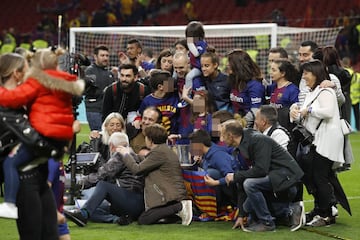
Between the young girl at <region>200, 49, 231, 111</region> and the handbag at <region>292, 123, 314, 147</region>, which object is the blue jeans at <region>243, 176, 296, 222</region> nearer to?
the handbag at <region>292, 123, 314, 147</region>

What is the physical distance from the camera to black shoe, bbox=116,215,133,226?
372 inches

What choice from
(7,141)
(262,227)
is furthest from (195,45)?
(7,141)

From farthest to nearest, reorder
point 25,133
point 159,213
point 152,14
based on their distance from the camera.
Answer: point 152,14
point 159,213
point 25,133

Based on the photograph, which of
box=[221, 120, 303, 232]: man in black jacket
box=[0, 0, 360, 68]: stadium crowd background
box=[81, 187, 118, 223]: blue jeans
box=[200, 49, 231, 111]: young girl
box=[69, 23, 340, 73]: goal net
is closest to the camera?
box=[221, 120, 303, 232]: man in black jacket

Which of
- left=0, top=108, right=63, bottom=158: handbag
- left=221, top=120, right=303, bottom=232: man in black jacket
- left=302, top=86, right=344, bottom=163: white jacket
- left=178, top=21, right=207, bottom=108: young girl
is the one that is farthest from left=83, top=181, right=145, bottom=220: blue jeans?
left=0, top=108, right=63, bottom=158: handbag

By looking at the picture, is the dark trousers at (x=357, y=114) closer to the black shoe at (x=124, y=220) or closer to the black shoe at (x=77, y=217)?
the black shoe at (x=124, y=220)

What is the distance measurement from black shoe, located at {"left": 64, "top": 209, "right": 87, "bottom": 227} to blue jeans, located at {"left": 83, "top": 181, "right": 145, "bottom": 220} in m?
0.10

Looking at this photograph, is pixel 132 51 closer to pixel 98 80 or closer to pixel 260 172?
pixel 98 80

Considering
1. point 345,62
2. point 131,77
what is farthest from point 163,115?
point 345,62

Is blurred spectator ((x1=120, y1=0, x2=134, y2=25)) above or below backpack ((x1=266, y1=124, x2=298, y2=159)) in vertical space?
above

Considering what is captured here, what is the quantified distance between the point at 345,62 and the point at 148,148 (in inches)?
456

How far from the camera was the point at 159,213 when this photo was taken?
9.41 meters

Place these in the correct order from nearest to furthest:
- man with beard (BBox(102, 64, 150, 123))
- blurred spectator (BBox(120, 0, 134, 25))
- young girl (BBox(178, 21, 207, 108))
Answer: young girl (BBox(178, 21, 207, 108)), man with beard (BBox(102, 64, 150, 123)), blurred spectator (BBox(120, 0, 134, 25))

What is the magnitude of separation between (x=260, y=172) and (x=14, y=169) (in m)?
3.33
